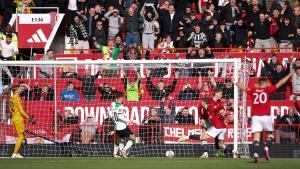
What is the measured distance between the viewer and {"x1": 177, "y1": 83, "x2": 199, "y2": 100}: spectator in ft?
88.0

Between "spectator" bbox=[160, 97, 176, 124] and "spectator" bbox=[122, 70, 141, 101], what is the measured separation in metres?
0.82

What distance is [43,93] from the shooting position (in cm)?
2716

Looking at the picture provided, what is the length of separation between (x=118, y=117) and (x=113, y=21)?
724 centimetres

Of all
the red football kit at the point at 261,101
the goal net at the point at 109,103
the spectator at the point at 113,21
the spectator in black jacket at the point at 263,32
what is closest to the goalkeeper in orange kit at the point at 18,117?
the goal net at the point at 109,103

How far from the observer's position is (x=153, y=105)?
88.3 ft

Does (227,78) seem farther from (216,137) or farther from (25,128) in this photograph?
(25,128)

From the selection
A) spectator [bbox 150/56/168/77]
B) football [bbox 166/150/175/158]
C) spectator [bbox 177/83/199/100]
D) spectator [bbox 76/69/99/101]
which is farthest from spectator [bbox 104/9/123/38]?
football [bbox 166/150/175/158]

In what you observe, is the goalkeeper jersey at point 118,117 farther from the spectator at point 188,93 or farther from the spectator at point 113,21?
the spectator at point 113,21

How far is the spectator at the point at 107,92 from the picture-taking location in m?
27.3

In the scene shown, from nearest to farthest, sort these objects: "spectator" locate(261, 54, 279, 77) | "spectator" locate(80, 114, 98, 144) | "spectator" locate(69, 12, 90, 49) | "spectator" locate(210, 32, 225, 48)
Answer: "spectator" locate(80, 114, 98, 144), "spectator" locate(261, 54, 279, 77), "spectator" locate(210, 32, 225, 48), "spectator" locate(69, 12, 90, 49)

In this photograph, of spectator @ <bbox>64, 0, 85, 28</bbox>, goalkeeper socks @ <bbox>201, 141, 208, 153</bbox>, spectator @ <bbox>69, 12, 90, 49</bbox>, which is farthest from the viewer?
spectator @ <bbox>64, 0, 85, 28</bbox>

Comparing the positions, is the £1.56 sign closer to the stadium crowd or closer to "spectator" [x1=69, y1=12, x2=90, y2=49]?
the stadium crowd

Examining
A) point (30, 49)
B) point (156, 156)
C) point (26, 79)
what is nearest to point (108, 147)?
point (156, 156)

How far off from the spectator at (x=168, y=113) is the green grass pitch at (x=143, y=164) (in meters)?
3.09
